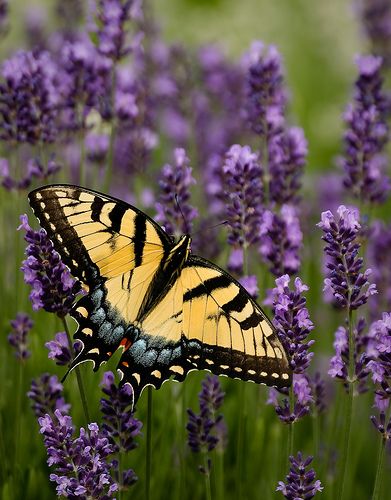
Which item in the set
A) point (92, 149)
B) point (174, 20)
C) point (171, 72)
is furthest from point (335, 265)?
point (174, 20)

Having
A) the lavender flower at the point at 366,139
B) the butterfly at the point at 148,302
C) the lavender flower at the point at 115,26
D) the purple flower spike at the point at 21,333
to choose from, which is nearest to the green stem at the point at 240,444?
the butterfly at the point at 148,302

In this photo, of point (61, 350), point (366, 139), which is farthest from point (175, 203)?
point (366, 139)

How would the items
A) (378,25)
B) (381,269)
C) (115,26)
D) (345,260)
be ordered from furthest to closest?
(378,25), (381,269), (115,26), (345,260)

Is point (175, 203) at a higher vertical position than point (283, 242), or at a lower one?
higher

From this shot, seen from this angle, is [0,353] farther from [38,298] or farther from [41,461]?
[38,298]

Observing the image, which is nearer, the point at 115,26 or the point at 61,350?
the point at 61,350

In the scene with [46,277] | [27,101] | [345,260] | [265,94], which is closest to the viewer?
[345,260]

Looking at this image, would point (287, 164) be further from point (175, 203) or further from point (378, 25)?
point (378, 25)

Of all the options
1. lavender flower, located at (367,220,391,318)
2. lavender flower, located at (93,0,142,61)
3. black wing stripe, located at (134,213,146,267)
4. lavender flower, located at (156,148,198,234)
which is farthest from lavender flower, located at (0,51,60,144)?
lavender flower, located at (367,220,391,318)
